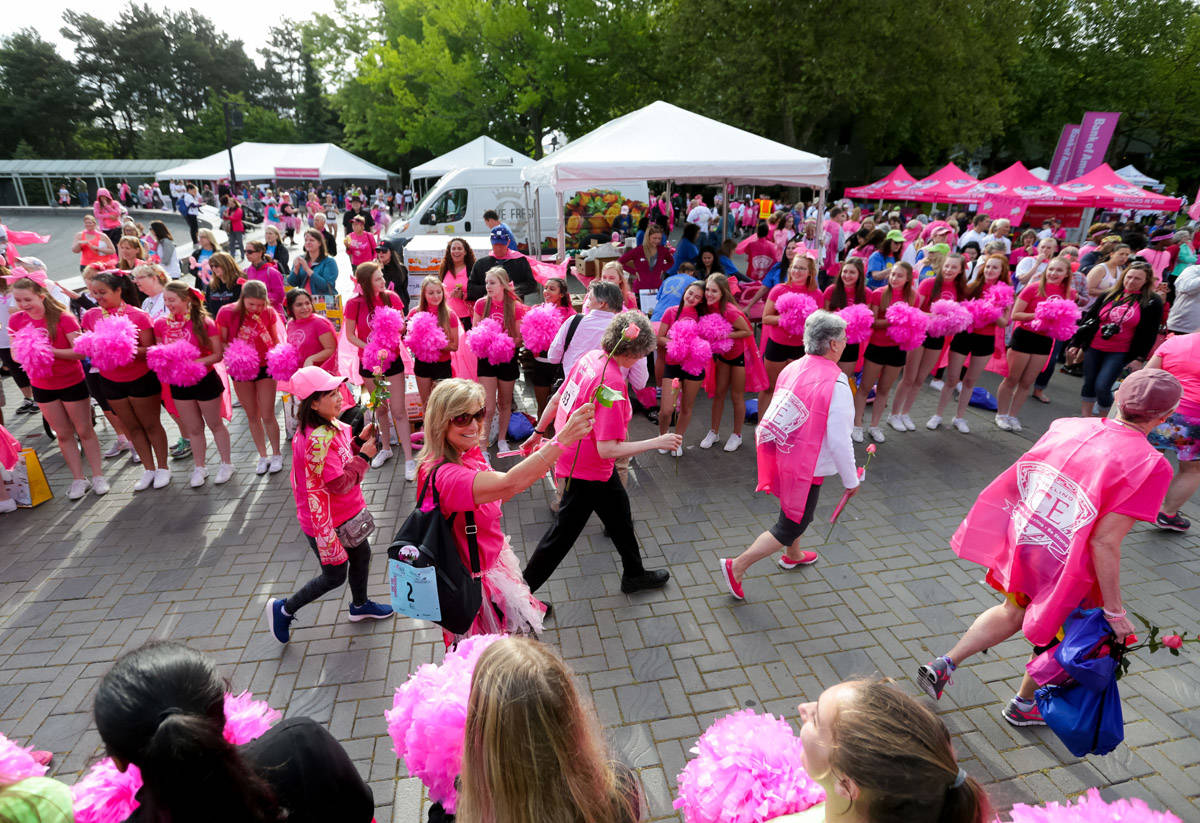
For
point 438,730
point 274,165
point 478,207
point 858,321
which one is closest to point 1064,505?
point 438,730

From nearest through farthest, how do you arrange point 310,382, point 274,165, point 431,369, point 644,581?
point 310,382 → point 644,581 → point 431,369 → point 274,165

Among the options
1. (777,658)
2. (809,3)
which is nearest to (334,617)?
(777,658)

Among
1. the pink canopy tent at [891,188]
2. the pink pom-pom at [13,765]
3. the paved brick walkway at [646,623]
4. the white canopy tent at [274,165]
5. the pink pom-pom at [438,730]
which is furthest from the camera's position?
the white canopy tent at [274,165]

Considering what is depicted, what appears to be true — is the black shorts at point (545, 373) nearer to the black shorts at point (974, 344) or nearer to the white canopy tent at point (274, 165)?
the black shorts at point (974, 344)

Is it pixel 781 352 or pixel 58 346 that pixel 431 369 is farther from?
pixel 781 352

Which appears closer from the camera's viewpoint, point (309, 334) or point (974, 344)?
point (309, 334)

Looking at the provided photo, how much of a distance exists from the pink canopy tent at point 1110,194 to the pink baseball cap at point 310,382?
20544 mm

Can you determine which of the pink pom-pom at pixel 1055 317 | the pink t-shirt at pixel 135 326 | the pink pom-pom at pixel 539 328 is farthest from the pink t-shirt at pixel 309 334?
the pink pom-pom at pixel 1055 317

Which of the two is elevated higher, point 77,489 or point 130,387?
point 130,387

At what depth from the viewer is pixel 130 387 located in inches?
215

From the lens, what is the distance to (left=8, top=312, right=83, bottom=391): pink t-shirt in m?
5.31

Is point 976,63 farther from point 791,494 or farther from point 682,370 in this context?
point 791,494

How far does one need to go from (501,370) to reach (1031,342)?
571 centimetres

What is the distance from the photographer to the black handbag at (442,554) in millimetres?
2639
